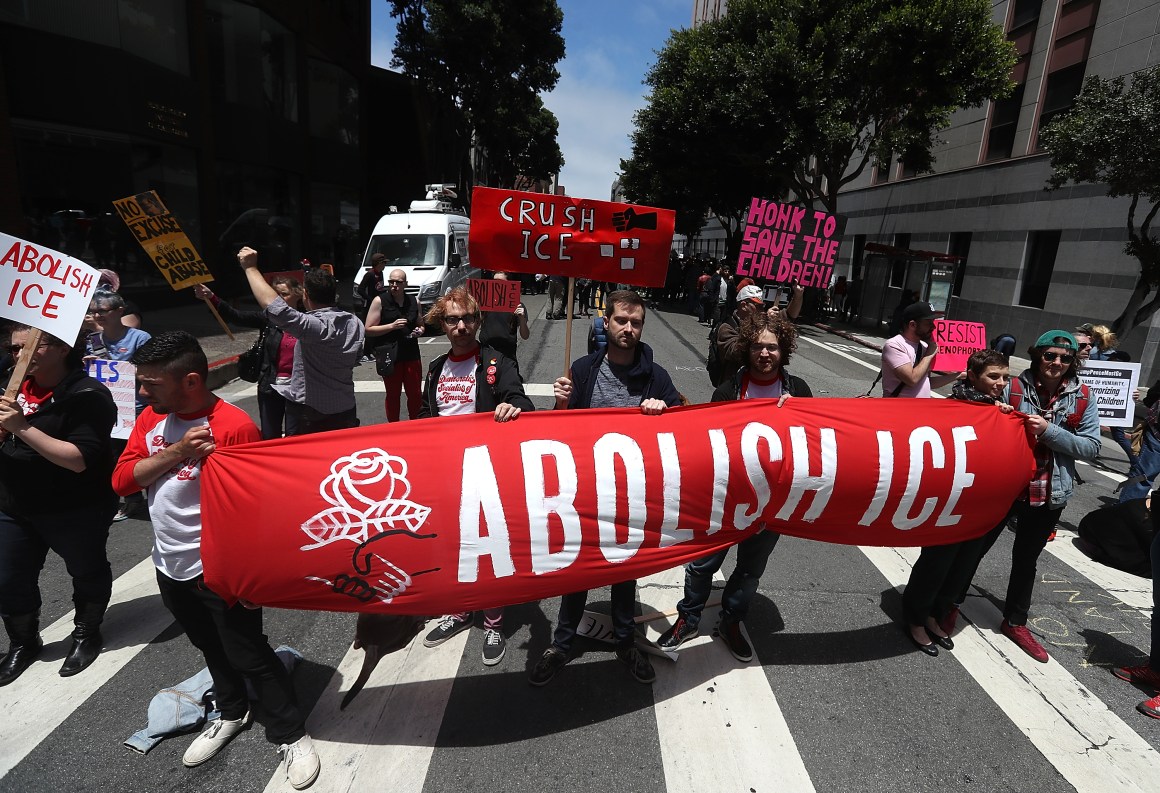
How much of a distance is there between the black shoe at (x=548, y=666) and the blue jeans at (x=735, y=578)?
0.78 meters

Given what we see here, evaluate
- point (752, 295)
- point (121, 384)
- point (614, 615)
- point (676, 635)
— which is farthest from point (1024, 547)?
point (121, 384)

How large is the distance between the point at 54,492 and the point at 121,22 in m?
14.9

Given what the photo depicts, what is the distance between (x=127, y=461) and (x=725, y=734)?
2.98m

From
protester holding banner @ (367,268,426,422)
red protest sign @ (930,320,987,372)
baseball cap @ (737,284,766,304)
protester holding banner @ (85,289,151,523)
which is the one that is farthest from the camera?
red protest sign @ (930,320,987,372)

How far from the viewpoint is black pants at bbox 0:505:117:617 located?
304cm

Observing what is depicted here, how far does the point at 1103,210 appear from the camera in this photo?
54.1 ft

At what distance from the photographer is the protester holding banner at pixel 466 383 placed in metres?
3.57

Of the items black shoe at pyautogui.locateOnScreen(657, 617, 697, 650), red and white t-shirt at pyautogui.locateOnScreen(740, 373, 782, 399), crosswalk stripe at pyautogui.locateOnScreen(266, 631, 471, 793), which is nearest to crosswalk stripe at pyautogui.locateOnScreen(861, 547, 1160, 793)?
black shoe at pyautogui.locateOnScreen(657, 617, 697, 650)

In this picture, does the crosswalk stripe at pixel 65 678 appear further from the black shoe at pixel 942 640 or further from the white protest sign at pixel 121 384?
the black shoe at pixel 942 640

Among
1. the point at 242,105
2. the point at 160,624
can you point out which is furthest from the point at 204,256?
the point at 160,624

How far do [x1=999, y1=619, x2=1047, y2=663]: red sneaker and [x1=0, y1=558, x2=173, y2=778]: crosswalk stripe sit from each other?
194 inches

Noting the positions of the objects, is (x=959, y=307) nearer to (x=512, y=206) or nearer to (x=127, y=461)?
(x=512, y=206)

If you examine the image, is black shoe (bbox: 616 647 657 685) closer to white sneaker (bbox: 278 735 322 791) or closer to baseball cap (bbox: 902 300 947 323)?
white sneaker (bbox: 278 735 322 791)

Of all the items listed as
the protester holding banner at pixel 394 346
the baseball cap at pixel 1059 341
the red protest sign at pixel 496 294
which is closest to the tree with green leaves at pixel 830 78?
the red protest sign at pixel 496 294
